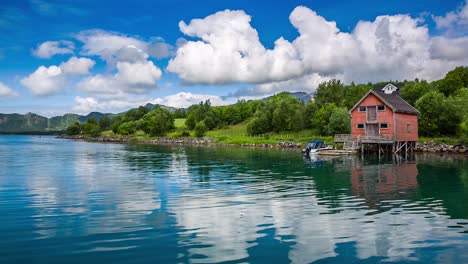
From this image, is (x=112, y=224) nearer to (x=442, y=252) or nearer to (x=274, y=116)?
(x=442, y=252)

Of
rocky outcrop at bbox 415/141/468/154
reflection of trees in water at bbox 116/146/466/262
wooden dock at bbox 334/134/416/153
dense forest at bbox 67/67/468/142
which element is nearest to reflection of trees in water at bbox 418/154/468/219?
reflection of trees in water at bbox 116/146/466/262

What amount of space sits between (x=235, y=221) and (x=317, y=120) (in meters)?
87.1

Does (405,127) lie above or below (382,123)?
below

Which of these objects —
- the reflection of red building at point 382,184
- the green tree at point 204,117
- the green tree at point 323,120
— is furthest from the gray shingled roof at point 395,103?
the green tree at point 204,117

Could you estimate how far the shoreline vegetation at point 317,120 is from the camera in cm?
7312

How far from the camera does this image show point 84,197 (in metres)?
24.1

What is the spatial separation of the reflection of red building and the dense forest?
3601 centimetres

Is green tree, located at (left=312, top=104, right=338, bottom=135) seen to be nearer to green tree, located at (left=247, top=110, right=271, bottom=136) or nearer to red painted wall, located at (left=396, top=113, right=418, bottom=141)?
green tree, located at (left=247, top=110, right=271, bottom=136)

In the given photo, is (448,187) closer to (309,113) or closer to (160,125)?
(309,113)

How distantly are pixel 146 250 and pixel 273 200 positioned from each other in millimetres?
10673

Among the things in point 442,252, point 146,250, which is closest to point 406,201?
point 442,252

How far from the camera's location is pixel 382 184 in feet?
96.9

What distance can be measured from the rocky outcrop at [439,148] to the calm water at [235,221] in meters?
37.7

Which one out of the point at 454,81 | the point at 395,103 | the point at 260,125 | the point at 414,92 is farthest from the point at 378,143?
the point at 260,125
